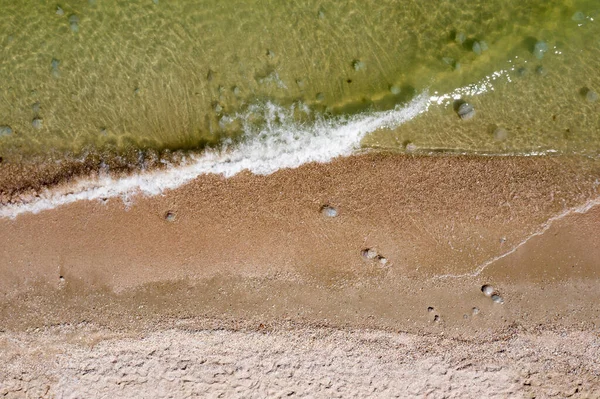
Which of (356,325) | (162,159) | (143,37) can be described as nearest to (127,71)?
(143,37)

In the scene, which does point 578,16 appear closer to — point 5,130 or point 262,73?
point 262,73

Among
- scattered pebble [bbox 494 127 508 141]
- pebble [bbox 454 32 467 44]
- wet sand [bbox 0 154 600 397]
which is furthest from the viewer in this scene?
pebble [bbox 454 32 467 44]

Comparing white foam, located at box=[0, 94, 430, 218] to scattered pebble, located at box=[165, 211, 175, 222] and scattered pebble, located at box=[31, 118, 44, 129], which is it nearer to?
scattered pebble, located at box=[165, 211, 175, 222]

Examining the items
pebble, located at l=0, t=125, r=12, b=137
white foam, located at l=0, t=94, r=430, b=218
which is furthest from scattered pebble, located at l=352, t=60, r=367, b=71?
pebble, located at l=0, t=125, r=12, b=137

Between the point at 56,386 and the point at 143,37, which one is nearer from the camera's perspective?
the point at 56,386

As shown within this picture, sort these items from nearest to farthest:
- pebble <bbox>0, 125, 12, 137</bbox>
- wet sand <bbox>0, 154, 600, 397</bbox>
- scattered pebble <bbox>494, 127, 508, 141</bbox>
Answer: wet sand <bbox>0, 154, 600, 397</bbox> < pebble <bbox>0, 125, 12, 137</bbox> < scattered pebble <bbox>494, 127, 508, 141</bbox>

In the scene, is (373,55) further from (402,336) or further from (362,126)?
(402,336)
